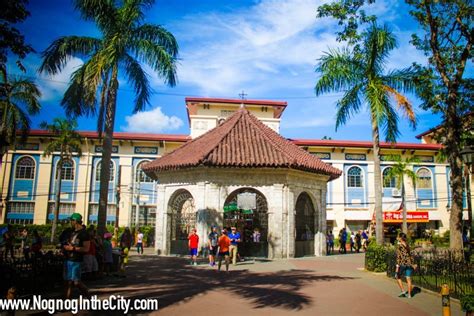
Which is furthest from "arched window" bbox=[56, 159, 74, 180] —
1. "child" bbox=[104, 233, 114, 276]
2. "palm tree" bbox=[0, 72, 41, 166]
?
"child" bbox=[104, 233, 114, 276]

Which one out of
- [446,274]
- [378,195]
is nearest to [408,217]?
[378,195]

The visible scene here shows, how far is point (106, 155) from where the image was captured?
15.9 meters

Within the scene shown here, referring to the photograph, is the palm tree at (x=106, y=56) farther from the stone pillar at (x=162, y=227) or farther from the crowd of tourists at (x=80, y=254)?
the stone pillar at (x=162, y=227)

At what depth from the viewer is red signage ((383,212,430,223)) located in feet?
126

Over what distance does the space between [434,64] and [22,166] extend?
4044 centimetres

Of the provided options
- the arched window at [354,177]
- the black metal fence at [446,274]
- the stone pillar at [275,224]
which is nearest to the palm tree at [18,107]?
the stone pillar at [275,224]

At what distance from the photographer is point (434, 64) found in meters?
16.8

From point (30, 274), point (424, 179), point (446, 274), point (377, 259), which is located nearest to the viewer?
point (30, 274)

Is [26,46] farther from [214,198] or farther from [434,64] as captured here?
[434,64]

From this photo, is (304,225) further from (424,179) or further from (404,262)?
(424,179)

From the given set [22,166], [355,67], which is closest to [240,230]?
[355,67]

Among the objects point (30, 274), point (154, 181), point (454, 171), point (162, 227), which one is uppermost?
point (154, 181)

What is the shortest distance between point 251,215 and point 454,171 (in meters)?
10.6

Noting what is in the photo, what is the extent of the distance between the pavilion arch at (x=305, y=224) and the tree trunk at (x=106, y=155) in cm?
1119
